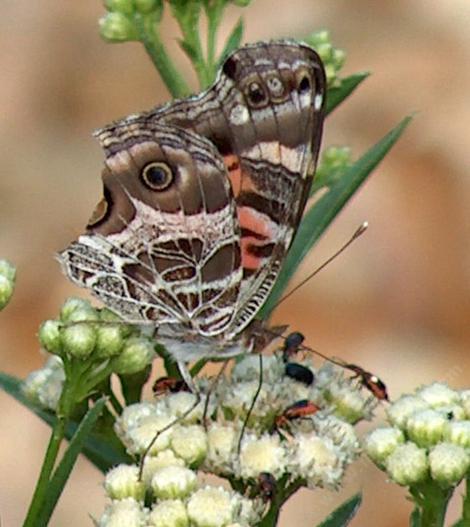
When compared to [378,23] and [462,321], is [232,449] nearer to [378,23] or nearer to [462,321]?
[462,321]

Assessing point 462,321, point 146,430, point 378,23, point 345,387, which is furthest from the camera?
point 378,23

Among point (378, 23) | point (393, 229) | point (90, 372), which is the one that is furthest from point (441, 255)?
point (90, 372)

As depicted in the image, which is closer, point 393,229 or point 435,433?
point 435,433

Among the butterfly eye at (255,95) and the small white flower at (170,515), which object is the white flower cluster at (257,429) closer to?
the small white flower at (170,515)

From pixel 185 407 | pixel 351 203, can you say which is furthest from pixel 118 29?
pixel 351 203

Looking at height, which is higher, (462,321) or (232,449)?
(462,321)

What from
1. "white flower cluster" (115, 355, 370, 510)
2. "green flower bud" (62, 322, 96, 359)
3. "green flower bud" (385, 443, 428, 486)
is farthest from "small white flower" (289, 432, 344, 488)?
"green flower bud" (62, 322, 96, 359)
